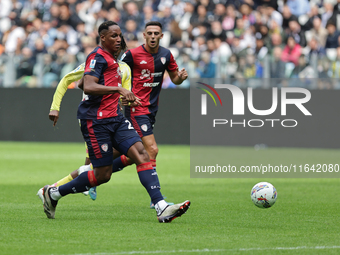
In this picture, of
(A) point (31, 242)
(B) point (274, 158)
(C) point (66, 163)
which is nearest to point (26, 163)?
(C) point (66, 163)

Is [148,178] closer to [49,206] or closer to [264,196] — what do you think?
[49,206]

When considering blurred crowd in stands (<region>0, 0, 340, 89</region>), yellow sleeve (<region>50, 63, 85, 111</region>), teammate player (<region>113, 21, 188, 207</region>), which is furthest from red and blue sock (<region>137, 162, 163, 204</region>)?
blurred crowd in stands (<region>0, 0, 340, 89</region>)

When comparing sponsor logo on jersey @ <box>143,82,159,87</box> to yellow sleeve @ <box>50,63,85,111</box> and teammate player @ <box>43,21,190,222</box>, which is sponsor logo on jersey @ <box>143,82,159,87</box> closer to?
yellow sleeve @ <box>50,63,85,111</box>

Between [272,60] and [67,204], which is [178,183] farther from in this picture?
[272,60]

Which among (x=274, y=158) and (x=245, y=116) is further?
(x=245, y=116)

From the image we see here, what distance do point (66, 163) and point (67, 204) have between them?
6.20m

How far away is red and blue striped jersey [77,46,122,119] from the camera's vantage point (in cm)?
664

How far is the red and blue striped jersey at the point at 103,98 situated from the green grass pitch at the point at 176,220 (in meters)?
1.15

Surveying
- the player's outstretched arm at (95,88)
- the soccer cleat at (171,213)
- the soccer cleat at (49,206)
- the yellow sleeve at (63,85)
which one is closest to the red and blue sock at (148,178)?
the soccer cleat at (171,213)

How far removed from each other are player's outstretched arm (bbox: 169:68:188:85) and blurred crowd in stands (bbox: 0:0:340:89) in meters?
9.74

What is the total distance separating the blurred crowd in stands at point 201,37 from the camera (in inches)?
725

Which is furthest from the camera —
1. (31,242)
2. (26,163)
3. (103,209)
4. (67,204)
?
(26,163)

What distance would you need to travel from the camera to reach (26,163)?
567 inches

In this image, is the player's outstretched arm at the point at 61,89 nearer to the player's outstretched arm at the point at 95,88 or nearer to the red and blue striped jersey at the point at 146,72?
the player's outstretched arm at the point at 95,88
